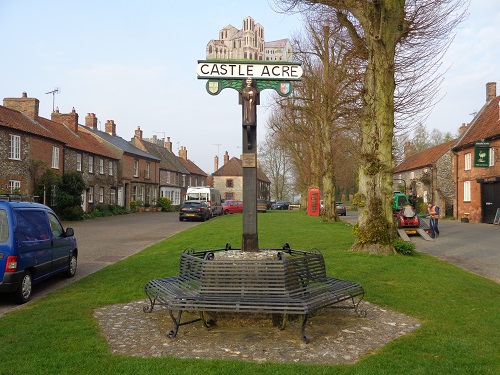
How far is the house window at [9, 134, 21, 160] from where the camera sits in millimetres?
26281

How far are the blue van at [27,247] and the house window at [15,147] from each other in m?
19.0

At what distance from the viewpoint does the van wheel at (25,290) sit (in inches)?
300

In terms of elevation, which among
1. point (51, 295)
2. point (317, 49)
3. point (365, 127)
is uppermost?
point (317, 49)

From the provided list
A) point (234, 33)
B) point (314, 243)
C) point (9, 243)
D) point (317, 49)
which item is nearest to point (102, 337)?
point (9, 243)

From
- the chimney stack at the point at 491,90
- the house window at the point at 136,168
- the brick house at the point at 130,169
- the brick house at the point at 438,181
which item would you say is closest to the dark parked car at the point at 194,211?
the brick house at the point at 130,169

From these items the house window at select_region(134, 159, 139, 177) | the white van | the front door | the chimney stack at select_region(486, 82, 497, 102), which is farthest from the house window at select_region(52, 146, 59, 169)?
the chimney stack at select_region(486, 82, 497, 102)

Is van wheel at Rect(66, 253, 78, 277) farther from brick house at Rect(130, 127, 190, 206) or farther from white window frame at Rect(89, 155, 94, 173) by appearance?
brick house at Rect(130, 127, 190, 206)

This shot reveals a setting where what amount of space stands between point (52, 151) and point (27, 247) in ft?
81.4

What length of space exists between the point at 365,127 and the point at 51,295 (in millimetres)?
9155

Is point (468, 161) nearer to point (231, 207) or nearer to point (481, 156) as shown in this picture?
point (481, 156)

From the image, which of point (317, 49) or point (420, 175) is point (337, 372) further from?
point (420, 175)

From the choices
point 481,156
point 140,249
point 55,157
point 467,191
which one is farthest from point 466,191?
point 55,157

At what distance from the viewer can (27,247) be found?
8.04m

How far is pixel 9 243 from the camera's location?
761 cm
